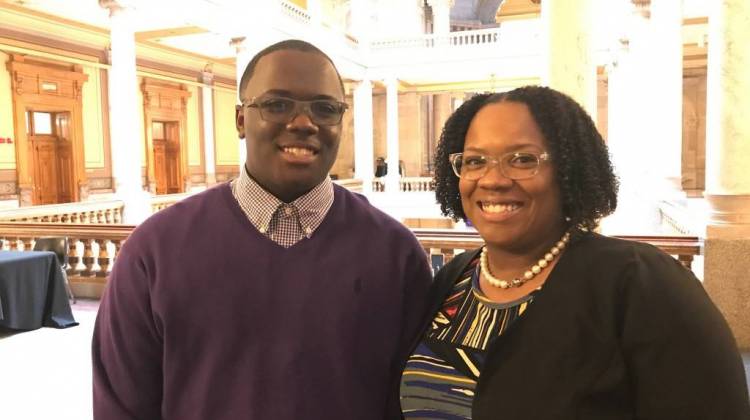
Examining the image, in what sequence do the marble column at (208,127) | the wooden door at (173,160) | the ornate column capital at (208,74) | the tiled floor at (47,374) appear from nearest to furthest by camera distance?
the tiled floor at (47,374), the wooden door at (173,160), the ornate column capital at (208,74), the marble column at (208,127)

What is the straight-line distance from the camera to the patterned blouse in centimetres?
142

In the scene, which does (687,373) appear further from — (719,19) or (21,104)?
(21,104)

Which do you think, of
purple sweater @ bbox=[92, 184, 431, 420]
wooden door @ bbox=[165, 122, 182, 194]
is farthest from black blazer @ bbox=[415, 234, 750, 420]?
wooden door @ bbox=[165, 122, 182, 194]

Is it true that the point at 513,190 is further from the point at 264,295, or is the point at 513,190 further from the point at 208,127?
the point at 208,127

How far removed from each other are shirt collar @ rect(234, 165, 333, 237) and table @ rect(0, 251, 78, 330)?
17.6ft

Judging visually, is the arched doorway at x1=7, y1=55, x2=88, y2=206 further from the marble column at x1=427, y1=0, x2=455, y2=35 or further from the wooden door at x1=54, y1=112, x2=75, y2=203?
the marble column at x1=427, y1=0, x2=455, y2=35

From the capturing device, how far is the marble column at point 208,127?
18922 millimetres

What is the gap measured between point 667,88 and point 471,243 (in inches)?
261

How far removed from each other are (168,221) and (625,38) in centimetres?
1426

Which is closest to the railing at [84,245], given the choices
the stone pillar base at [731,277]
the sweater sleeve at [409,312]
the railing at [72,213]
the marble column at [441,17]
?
the railing at [72,213]

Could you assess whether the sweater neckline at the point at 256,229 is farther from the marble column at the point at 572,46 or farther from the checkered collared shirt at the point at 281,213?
the marble column at the point at 572,46

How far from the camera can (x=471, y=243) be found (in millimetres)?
5199

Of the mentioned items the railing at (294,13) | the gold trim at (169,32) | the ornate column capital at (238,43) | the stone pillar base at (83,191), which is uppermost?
the railing at (294,13)

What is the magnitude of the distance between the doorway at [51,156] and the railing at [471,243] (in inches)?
443
